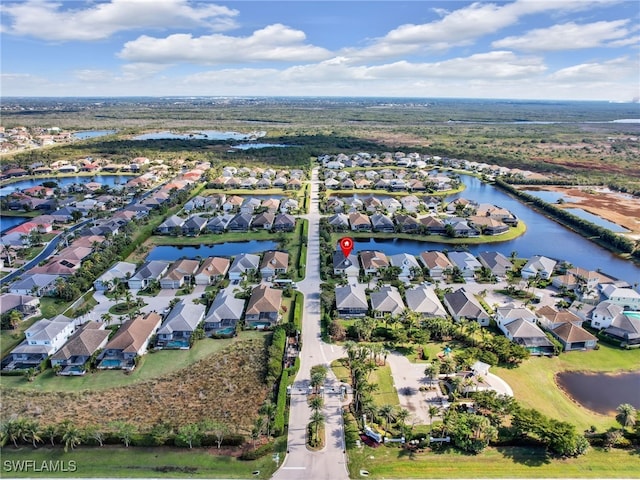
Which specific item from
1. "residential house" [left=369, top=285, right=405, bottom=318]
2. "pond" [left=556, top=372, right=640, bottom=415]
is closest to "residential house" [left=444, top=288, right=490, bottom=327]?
"residential house" [left=369, top=285, right=405, bottom=318]

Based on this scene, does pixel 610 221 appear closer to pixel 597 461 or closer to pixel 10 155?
pixel 597 461

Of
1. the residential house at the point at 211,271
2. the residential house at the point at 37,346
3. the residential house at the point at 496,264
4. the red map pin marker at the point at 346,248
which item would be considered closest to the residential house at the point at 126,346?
the residential house at the point at 37,346

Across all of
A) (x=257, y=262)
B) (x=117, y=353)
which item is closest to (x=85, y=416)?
(x=117, y=353)

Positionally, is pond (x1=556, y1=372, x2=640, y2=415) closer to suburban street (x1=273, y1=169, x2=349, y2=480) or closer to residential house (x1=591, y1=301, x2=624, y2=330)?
residential house (x1=591, y1=301, x2=624, y2=330)

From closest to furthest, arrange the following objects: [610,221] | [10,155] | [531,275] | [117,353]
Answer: [117,353]
[531,275]
[610,221]
[10,155]

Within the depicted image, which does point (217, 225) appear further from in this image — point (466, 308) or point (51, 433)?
point (51, 433)

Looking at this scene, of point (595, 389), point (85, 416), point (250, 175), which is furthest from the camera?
point (250, 175)
